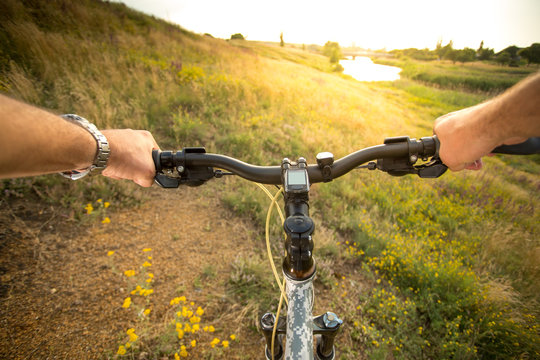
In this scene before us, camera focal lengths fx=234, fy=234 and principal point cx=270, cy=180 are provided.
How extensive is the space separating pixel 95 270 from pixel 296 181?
2680mm

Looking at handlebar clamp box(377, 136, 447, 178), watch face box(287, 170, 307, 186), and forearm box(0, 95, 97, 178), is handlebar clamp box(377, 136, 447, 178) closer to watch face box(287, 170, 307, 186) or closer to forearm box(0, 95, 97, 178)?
watch face box(287, 170, 307, 186)

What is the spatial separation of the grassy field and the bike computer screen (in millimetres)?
1984

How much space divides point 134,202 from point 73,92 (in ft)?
9.31

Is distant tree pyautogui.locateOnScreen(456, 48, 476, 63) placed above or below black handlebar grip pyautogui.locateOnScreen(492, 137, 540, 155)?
above

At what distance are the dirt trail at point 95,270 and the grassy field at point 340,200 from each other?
210 millimetres

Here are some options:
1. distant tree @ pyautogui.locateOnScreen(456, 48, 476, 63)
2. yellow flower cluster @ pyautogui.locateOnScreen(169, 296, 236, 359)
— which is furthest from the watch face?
distant tree @ pyautogui.locateOnScreen(456, 48, 476, 63)

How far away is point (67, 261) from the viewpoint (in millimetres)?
2543

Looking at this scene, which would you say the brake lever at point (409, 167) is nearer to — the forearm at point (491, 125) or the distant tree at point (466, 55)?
the forearm at point (491, 125)

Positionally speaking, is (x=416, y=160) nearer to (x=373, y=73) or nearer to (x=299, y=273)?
(x=299, y=273)

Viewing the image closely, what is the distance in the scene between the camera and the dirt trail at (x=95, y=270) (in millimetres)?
2002

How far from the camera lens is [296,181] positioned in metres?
1.03

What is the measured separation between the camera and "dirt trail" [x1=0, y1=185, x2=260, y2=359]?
2.00 m

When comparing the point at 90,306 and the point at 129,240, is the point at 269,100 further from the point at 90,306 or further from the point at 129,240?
the point at 90,306

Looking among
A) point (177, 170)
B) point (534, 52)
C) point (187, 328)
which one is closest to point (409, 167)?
point (177, 170)
